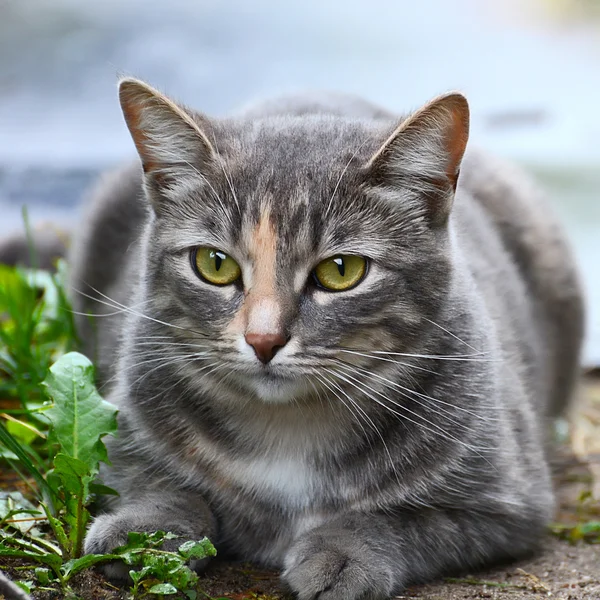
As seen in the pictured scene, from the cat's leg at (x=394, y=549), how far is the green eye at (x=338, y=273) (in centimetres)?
52

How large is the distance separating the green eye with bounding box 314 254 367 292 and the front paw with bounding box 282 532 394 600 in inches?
20.8

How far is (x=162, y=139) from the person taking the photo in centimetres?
201

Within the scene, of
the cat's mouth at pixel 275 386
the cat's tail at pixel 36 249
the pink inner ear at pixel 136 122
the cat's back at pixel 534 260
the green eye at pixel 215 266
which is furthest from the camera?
the cat's tail at pixel 36 249

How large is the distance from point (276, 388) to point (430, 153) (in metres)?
0.59

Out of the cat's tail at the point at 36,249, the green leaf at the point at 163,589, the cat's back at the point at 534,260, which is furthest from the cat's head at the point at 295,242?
the cat's tail at the point at 36,249

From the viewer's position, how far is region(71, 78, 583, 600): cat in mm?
1848

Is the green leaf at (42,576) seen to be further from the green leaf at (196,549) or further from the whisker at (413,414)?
the whisker at (413,414)

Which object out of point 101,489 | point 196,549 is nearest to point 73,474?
point 101,489

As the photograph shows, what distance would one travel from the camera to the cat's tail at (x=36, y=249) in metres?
3.82

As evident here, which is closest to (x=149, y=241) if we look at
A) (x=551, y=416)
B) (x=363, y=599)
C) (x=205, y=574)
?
(x=205, y=574)

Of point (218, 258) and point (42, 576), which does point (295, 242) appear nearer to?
point (218, 258)

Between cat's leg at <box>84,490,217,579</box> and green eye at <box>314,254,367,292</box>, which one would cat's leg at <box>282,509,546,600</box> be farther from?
green eye at <box>314,254,367,292</box>

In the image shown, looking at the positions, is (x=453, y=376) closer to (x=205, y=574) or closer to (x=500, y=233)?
(x=205, y=574)

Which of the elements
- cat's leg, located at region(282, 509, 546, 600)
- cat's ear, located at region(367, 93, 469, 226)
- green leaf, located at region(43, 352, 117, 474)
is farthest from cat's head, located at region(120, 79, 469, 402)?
cat's leg, located at region(282, 509, 546, 600)
